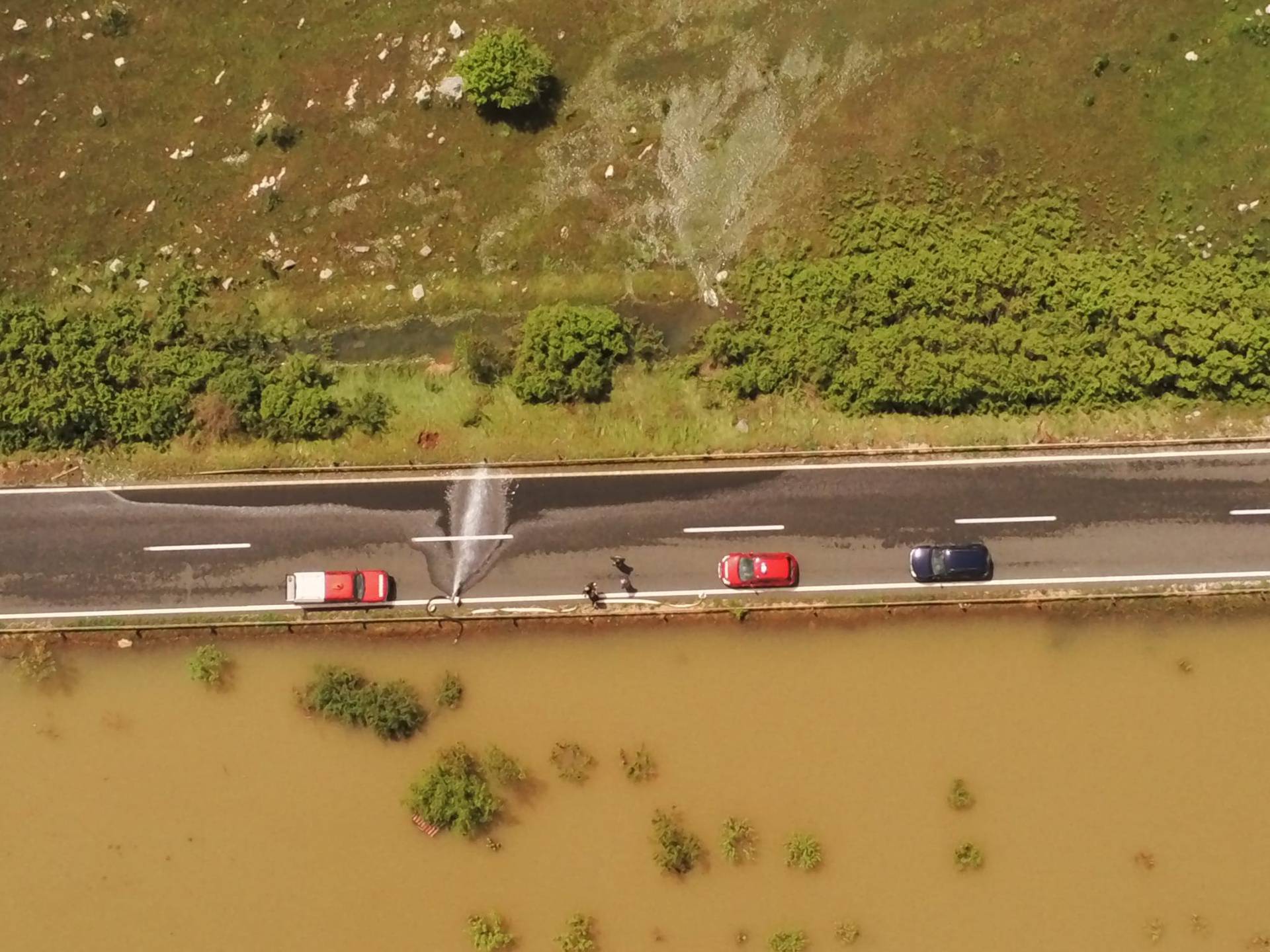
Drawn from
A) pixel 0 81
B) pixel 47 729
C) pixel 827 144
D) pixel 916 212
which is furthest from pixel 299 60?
pixel 47 729

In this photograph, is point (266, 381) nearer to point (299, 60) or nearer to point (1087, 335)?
point (299, 60)

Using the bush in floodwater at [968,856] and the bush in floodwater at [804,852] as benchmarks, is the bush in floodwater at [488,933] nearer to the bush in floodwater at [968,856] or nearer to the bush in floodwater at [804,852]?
the bush in floodwater at [804,852]

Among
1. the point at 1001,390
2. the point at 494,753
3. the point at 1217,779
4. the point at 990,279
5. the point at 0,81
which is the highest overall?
the point at 0,81

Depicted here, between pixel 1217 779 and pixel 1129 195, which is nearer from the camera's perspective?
pixel 1217 779

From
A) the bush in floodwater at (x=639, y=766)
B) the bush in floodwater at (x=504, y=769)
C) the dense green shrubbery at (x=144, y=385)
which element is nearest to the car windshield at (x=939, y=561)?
the bush in floodwater at (x=639, y=766)

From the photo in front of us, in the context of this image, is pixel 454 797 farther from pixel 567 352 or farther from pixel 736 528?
pixel 567 352

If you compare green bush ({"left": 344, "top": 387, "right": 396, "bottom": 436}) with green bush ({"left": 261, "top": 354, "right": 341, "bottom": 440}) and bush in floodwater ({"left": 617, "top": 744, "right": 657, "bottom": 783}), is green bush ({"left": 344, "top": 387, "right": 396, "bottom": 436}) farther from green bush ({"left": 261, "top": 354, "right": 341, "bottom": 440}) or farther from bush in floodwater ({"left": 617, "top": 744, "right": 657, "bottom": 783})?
bush in floodwater ({"left": 617, "top": 744, "right": 657, "bottom": 783})

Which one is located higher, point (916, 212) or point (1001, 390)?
point (916, 212)

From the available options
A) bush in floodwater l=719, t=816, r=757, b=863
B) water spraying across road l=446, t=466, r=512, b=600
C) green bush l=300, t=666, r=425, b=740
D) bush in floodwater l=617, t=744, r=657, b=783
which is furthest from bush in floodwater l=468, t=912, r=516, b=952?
water spraying across road l=446, t=466, r=512, b=600
